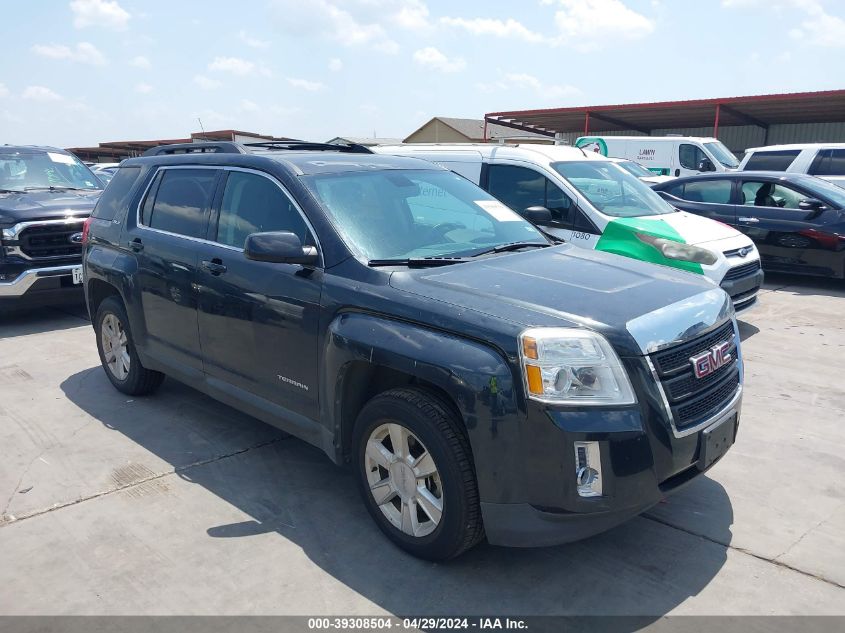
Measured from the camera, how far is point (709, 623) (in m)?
2.93

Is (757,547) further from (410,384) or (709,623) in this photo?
(410,384)

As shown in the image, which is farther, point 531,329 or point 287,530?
point 287,530

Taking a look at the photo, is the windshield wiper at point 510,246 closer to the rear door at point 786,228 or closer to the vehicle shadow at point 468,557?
the vehicle shadow at point 468,557

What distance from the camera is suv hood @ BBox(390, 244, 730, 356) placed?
303 cm

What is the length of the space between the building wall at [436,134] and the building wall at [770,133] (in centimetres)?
971

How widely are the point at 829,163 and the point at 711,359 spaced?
36.9 ft

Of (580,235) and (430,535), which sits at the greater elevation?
(580,235)

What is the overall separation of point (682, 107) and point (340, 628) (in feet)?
83.9

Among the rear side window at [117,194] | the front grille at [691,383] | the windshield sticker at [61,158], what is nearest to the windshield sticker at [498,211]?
the front grille at [691,383]

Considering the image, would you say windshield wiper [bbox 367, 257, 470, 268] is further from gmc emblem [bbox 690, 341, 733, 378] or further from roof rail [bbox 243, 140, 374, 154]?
roof rail [bbox 243, 140, 374, 154]

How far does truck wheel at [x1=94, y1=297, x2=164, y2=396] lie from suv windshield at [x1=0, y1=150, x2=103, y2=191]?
4.02 metres

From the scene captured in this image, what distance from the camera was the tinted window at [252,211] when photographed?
4012 mm

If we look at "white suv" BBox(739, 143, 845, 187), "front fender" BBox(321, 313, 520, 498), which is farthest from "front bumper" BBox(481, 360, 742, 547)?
"white suv" BBox(739, 143, 845, 187)

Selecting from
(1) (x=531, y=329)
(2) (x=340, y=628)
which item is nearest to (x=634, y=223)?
(1) (x=531, y=329)
